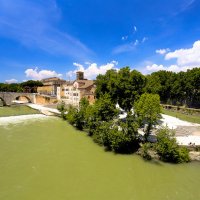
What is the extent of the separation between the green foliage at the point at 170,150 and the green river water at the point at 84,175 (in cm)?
63

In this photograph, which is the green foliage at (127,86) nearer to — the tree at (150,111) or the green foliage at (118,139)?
the tree at (150,111)

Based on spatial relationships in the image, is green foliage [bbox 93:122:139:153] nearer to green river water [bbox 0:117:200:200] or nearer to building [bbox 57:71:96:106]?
green river water [bbox 0:117:200:200]

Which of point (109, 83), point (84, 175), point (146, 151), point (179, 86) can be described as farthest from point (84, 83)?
point (84, 175)

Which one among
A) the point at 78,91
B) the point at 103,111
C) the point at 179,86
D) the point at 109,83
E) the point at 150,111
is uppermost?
the point at 179,86

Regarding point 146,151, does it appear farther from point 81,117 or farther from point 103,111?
point 81,117

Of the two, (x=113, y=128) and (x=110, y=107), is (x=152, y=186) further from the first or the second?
(x=110, y=107)

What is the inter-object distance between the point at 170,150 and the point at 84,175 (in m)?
7.27

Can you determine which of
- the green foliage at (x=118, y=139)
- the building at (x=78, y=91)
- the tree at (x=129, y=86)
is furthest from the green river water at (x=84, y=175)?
the building at (x=78, y=91)

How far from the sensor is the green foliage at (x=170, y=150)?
1617cm

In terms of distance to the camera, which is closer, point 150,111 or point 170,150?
point 170,150

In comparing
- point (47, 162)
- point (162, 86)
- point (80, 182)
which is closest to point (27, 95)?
point (162, 86)

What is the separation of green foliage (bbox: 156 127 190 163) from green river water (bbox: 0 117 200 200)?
0.63 meters

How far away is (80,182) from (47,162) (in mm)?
4378

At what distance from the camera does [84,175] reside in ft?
48.4
